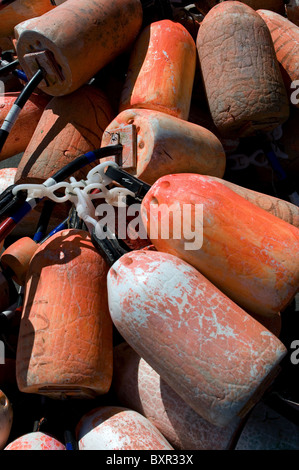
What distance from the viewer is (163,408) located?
1088 millimetres

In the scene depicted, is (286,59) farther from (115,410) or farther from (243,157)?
(115,410)

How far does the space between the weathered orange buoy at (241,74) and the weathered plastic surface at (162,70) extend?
0.24 feet

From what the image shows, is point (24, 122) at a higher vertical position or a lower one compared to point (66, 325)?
higher

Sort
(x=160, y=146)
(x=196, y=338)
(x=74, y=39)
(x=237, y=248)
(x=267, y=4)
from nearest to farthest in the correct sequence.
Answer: (x=196, y=338) → (x=237, y=248) → (x=160, y=146) → (x=74, y=39) → (x=267, y=4)

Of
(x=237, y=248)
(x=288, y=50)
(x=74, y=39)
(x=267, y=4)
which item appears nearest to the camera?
(x=237, y=248)

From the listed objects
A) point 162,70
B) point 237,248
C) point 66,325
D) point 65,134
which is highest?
point 162,70

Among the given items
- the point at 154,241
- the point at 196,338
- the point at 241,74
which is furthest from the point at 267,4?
the point at 196,338

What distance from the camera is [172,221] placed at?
41.6 inches

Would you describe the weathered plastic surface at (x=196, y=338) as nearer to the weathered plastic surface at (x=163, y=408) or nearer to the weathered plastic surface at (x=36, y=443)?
the weathered plastic surface at (x=163, y=408)

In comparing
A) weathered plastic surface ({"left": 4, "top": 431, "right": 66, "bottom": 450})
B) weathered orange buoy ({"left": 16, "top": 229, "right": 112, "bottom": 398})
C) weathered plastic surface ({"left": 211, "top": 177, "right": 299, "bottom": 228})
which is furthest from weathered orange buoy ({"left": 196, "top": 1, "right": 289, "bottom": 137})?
weathered plastic surface ({"left": 4, "top": 431, "right": 66, "bottom": 450})

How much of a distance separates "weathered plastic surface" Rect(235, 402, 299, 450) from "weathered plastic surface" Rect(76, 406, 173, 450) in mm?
173

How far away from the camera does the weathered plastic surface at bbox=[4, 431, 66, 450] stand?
3.37 ft

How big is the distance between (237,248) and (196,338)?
229 millimetres

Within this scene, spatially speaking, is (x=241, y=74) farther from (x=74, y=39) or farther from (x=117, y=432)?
(x=117, y=432)
